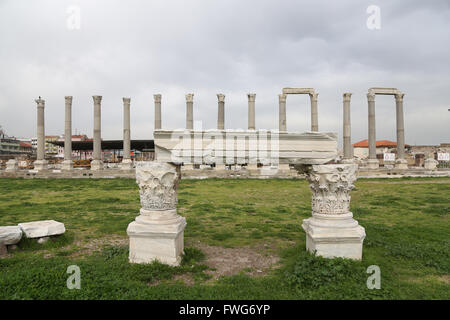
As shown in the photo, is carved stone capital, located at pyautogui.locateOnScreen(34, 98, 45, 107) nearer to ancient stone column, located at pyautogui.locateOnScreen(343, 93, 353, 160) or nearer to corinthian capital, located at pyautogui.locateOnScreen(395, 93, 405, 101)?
ancient stone column, located at pyautogui.locateOnScreen(343, 93, 353, 160)

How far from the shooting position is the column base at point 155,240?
439 cm

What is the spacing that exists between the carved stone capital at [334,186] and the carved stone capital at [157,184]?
235 cm

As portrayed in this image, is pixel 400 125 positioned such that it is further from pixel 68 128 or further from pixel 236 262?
pixel 68 128

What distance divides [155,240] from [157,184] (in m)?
0.87

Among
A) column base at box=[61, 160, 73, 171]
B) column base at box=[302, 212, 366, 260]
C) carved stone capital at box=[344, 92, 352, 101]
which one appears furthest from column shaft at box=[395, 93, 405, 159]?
column base at box=[61, 160, 73, 171]

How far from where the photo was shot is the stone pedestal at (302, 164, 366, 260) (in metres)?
4.35

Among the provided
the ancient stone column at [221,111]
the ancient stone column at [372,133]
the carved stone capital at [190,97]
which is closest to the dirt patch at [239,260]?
the ancient stone column at [221,111]

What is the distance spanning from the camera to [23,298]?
3.25 meters

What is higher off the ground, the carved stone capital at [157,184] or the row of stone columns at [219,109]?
the row of stone columns at [219,109]

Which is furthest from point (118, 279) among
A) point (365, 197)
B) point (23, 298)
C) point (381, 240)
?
point (365, 197)

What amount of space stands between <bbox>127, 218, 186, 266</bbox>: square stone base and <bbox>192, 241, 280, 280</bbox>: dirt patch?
621 millimetres

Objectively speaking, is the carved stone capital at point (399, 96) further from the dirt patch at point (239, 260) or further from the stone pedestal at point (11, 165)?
the stone pedestal at point (11, 165)

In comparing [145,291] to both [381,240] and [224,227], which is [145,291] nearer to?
[224,227]

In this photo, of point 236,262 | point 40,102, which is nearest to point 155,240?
point 236,262
